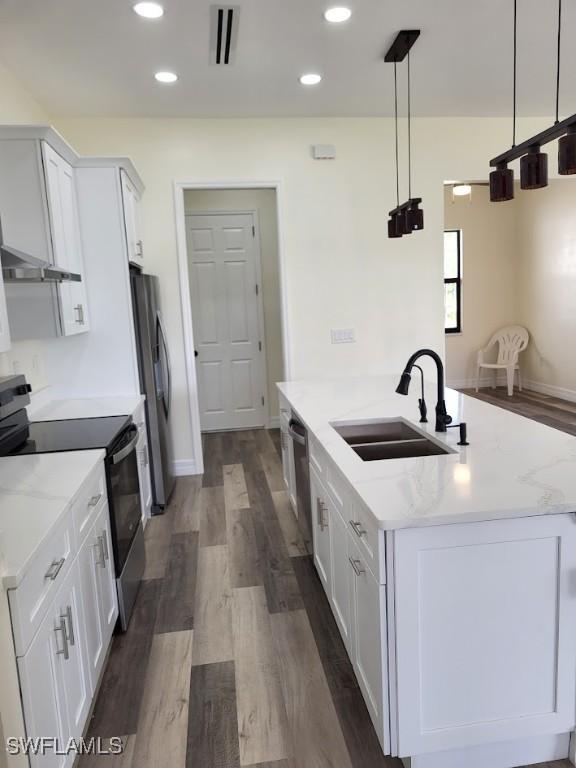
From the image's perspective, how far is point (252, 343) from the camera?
6004 millimetres

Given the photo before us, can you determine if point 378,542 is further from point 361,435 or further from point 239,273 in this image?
point 239,273

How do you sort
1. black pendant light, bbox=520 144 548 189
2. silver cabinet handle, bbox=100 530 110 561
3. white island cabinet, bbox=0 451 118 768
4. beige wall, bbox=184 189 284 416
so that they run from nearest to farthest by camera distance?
white island cabinet, bbox=0 451 118 768, black pendant light, bbox=520 144 548 189, silver cabinet handle, bbox=100 530 110 561, beige wall, bbox=184 189 284 416

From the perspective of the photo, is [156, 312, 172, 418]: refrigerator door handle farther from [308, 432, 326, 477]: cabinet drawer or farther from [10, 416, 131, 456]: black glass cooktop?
[308, 432, 326, 477]: cabinet drawer

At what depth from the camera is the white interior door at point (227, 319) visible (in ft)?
19.0

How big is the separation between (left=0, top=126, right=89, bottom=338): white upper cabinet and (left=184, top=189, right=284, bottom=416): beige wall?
8.90 feet

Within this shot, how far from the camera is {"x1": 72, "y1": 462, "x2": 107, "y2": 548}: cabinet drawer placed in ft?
6.14

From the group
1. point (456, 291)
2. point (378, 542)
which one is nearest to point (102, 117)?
point (378, 542)

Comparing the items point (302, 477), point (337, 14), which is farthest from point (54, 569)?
point (337, 14)

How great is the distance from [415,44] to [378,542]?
117 inches

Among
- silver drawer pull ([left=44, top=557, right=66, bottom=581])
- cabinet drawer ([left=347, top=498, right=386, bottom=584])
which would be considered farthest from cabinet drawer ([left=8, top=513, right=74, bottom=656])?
cabinet drawer ([left=347, top=498, right=386, bottom=584])

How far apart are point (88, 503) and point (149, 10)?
235 cm

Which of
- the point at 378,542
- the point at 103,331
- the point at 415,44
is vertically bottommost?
the point at 378,542

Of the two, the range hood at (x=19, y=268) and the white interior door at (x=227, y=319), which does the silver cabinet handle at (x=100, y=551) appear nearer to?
the range hood at (x=19, y=268)

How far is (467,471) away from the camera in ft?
5.88
